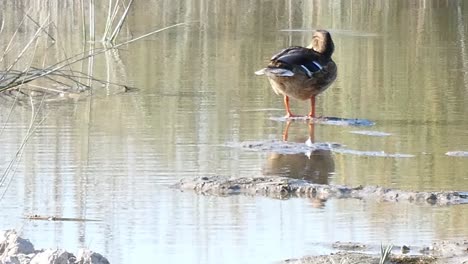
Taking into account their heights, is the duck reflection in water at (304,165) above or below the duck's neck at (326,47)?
below

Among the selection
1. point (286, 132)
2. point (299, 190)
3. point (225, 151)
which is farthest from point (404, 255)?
point (286, 132)

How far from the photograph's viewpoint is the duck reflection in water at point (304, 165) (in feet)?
25.7

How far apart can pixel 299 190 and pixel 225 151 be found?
1363 millimetres

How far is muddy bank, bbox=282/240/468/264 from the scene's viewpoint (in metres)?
5.62

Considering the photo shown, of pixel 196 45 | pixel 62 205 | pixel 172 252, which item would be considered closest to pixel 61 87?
pixel 196 45

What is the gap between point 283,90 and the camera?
33.7 ft

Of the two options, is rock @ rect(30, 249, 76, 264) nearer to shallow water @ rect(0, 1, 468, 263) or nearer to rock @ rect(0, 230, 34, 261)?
rock @ rect(0, 230, 34, 261)

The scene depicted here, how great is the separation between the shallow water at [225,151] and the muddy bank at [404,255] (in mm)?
159

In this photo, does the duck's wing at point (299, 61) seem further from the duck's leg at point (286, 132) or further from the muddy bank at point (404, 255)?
the muddy bank at point (404, 255)

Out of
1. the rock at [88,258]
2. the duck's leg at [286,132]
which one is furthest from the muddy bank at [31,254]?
the duck's leg at [286,132]

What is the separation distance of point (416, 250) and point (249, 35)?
11528 mm

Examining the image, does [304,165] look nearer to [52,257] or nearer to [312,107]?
[312,107]

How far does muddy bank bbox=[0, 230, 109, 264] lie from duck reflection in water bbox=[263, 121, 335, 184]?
2.75 m

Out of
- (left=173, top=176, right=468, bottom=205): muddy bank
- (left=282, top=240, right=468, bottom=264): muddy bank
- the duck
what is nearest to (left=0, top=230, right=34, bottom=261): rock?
(left=282, top=240, right=468, bottom=264): muddy bank
